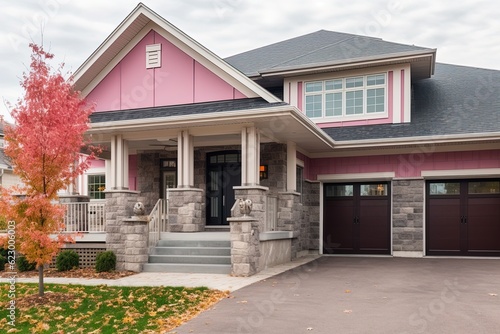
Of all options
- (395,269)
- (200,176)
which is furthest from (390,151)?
(200,176)

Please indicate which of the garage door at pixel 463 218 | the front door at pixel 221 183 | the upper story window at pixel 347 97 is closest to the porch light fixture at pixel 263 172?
the front door at pixel 221 183

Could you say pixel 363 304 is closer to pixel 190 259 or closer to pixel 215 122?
pixel 190 259

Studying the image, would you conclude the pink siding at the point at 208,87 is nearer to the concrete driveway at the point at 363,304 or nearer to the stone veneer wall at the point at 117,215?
the stone veneer wall at the point at 117,215

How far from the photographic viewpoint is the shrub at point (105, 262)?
11.5 m

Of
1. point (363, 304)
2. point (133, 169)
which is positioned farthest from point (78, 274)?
point (363, 304)

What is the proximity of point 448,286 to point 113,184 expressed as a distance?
8.47m

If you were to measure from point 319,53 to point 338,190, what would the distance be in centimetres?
499

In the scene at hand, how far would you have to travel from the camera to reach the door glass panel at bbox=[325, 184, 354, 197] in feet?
52.4

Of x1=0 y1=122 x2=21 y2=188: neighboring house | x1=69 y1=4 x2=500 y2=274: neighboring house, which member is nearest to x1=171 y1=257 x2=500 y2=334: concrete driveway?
x1=69 y1=4 x2=500 y2=274: neighboring house

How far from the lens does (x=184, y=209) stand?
12.4 m

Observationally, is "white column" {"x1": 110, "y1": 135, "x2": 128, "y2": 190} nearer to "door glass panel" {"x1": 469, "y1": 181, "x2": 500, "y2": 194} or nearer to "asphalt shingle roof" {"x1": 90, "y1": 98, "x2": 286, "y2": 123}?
Answer: "asphalt shingle roof" {"x1": 90, "y1": 98, "x2": 286, "y2": 123}

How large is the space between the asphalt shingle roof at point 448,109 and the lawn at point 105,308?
A: 8.69 metres

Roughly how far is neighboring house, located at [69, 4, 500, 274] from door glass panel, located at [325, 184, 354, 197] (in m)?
0.03

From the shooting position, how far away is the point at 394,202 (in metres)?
15.2
